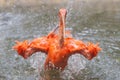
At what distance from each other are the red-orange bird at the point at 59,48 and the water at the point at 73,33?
415 mm

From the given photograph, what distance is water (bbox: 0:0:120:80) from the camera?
623 centimetres

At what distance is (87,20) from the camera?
30.0ft

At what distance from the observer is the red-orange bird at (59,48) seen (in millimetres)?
5725

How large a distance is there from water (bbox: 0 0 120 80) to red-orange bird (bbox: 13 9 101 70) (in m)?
0.42

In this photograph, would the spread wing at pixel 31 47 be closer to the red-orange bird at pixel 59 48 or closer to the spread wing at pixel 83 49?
the red-orange bird at pixel 59 48

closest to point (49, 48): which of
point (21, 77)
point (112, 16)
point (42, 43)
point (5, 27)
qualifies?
point (42, 43)

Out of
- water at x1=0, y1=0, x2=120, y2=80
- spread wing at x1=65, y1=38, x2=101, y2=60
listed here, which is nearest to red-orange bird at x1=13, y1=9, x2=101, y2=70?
spread wing at x1=65, y1=38, x2=101, y2=60

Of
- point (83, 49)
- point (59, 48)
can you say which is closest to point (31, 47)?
point (59, 48)

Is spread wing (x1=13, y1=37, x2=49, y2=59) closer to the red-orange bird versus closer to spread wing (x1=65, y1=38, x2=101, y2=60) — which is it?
the red-orange bird

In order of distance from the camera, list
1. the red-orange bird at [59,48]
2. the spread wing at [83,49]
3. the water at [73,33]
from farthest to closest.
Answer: the water at [73,33] < the red-orange bird at [59,48] < the spread wing at [83,49]

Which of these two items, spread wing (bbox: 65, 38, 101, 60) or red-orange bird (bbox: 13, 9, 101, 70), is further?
red-orange bird (bbox: 13, 9, 101, 70)

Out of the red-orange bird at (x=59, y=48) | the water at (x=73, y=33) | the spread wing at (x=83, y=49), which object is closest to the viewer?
the spread wing at (x=83, y=49)

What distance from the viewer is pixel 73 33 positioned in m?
8.05

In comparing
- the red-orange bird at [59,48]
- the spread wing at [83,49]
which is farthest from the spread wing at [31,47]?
the spread wing at [83,49]
